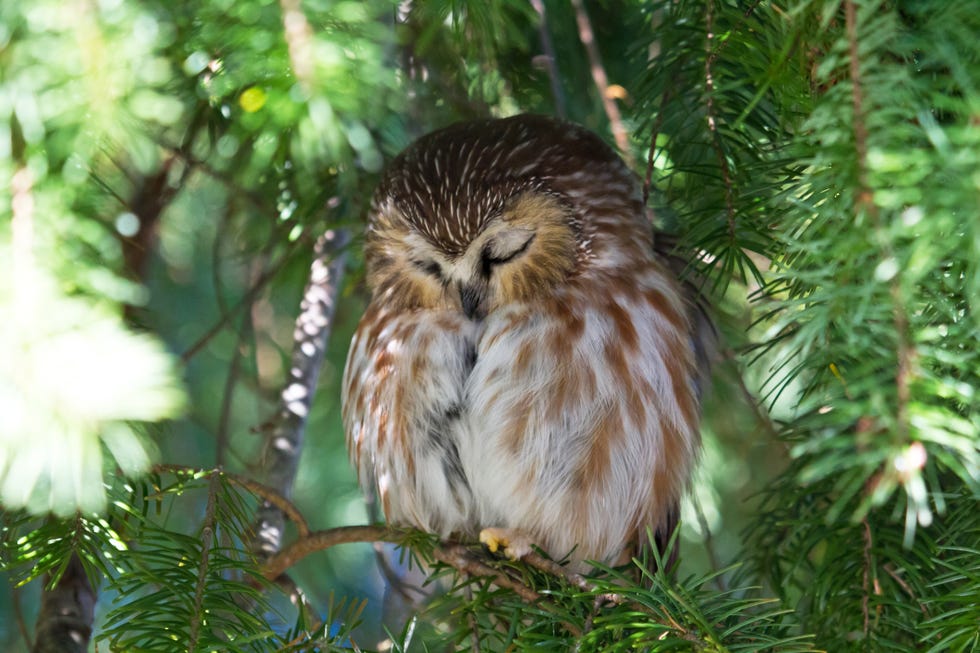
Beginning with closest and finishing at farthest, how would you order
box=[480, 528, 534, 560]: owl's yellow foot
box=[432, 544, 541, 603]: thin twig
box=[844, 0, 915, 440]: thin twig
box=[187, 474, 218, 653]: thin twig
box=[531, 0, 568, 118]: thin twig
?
box=[844, 0, 915, 440]: thin twig, box=[187, 474, 218, 653]: thin twig, box=[432, 544, 541, 603]: thin twig, box=[480, 528, 534, 560]: owl's yellow foot, box=[531, 0, 568, 118]: thin twig

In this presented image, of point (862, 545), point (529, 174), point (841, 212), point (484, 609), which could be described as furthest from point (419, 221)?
point (841, 212)

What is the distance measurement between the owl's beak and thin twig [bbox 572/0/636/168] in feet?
1.59

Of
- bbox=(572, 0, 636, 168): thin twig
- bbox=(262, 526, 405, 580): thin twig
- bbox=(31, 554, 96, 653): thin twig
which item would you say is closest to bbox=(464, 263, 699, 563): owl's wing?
bbox=(262, 526, 405, 580): thin twig

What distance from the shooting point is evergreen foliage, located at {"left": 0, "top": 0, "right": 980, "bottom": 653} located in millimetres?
793

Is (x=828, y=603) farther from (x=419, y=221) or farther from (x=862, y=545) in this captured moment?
(x=419, y=221)

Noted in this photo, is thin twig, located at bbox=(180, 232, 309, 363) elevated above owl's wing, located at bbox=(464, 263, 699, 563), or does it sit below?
above

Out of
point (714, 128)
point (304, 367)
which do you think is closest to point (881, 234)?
point (714, 128)

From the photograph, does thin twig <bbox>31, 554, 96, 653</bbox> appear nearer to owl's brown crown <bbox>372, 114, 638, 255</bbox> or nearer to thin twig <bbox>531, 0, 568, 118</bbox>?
owl's brown crown <bbox>372, 114, 638, 255</bbox>

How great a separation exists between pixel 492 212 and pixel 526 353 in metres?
0.27

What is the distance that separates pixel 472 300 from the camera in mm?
1847

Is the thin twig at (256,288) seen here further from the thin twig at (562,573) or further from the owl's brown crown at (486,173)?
the thin twig at (562,573)

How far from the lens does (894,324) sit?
2.59 ft

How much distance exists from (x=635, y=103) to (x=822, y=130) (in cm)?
99

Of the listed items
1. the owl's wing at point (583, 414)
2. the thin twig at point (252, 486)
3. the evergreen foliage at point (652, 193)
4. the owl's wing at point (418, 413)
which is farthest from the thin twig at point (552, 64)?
the thin twig at point (252, 486)
